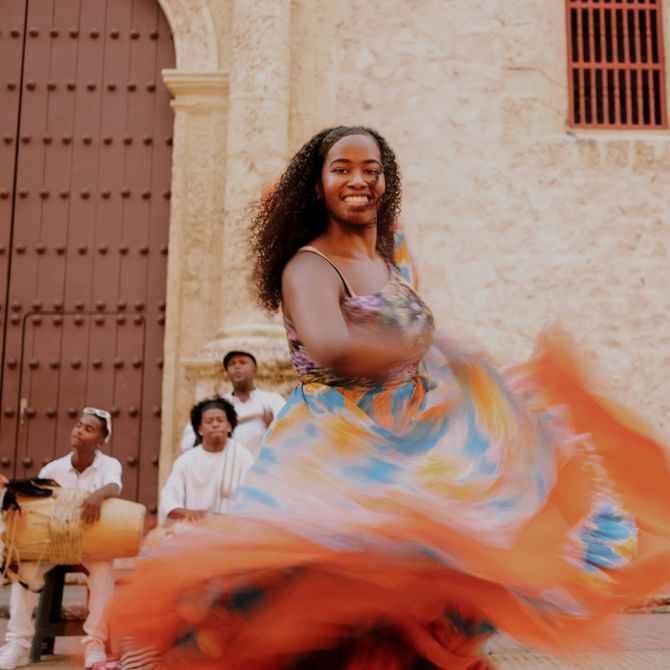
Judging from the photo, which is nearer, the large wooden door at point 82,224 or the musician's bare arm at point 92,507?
the musician's bare arm at point 92,507

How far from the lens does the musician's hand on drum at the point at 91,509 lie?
15.7ft

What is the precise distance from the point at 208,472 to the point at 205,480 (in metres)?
0.04

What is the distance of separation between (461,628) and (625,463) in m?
0.58

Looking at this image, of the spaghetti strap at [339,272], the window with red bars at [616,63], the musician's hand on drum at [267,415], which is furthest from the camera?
the window with red bars at [616,63]

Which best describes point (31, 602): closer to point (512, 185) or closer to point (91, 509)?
point (91, 509)

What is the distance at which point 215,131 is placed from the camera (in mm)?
7723

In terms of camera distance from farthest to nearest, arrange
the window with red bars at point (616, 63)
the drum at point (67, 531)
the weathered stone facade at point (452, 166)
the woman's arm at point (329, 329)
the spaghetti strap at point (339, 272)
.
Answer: the window with red bars at point (616, 63) < the weathered stone facade at point (452, 166) < the drum at point (67, 531) < the spaghetti strap at point (339, 272) < the woman's arm at point (329, 329)

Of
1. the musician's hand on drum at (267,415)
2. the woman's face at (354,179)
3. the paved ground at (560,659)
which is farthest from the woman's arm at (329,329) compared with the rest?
the musician's hand on drum at (267,415)

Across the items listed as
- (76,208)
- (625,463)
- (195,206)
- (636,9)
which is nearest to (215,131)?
(195,206)

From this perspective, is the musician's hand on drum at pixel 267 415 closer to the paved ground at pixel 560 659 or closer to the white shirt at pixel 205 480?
the white shirt at pixel 205 480

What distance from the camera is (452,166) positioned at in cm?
758

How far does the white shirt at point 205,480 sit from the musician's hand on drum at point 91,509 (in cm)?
35

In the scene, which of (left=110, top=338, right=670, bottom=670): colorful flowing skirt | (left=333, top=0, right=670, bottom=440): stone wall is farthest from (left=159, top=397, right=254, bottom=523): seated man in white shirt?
(left=110, top=338, right=670, bottom=670): colorful flowing skirt

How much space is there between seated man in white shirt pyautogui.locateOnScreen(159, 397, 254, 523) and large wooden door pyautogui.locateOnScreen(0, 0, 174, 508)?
2289 millimetres
